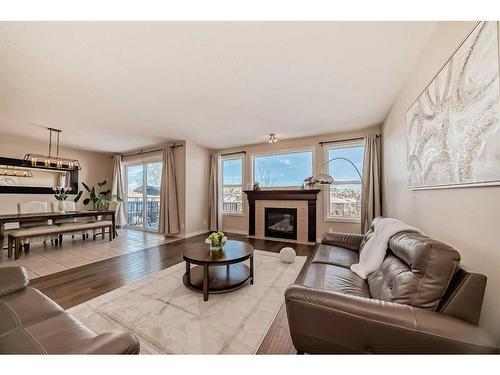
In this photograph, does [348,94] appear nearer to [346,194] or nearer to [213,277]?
[346,194]

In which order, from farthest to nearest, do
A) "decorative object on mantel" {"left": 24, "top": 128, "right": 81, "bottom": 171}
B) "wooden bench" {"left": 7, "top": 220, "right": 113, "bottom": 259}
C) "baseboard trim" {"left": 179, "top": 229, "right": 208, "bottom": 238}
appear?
"baseboard trim" {"left": 179, "top": 229, "right": 208, "bottom": 238} → "decorative object on mantel" {"left": 24, "top": 128, "right": 81, "bottom": 171} → "wooden bench" {"left": 7, "top": 220, "right": 113, "bottom": 259}

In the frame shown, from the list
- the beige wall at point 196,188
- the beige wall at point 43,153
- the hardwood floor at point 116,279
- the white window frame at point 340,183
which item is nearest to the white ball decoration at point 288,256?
the hardwood floor at point 116,279

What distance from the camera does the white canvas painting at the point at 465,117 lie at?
101cm

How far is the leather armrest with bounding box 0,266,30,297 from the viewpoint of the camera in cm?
129

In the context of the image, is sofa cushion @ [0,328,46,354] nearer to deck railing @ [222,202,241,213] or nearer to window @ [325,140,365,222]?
window @ [325,140,365,222]

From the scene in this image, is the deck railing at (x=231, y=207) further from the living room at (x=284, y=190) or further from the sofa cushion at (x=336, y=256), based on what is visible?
the sofa cushion at (x=336, y=256)

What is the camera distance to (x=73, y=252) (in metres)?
3.53

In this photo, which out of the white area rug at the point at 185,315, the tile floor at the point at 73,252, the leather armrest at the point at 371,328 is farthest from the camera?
the tile floor at the point at 73,252

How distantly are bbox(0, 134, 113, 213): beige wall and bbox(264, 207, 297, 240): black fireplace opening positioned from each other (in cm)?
555

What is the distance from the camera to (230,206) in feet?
18.7

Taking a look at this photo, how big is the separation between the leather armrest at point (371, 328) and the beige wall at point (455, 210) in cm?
40

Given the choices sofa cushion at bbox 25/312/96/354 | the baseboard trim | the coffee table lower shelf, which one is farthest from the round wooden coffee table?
the baseboard trim

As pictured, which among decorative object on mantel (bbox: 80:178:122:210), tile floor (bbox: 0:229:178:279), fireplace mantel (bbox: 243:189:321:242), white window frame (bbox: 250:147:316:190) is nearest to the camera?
tile floor (bbox: 0:229:178:279)
